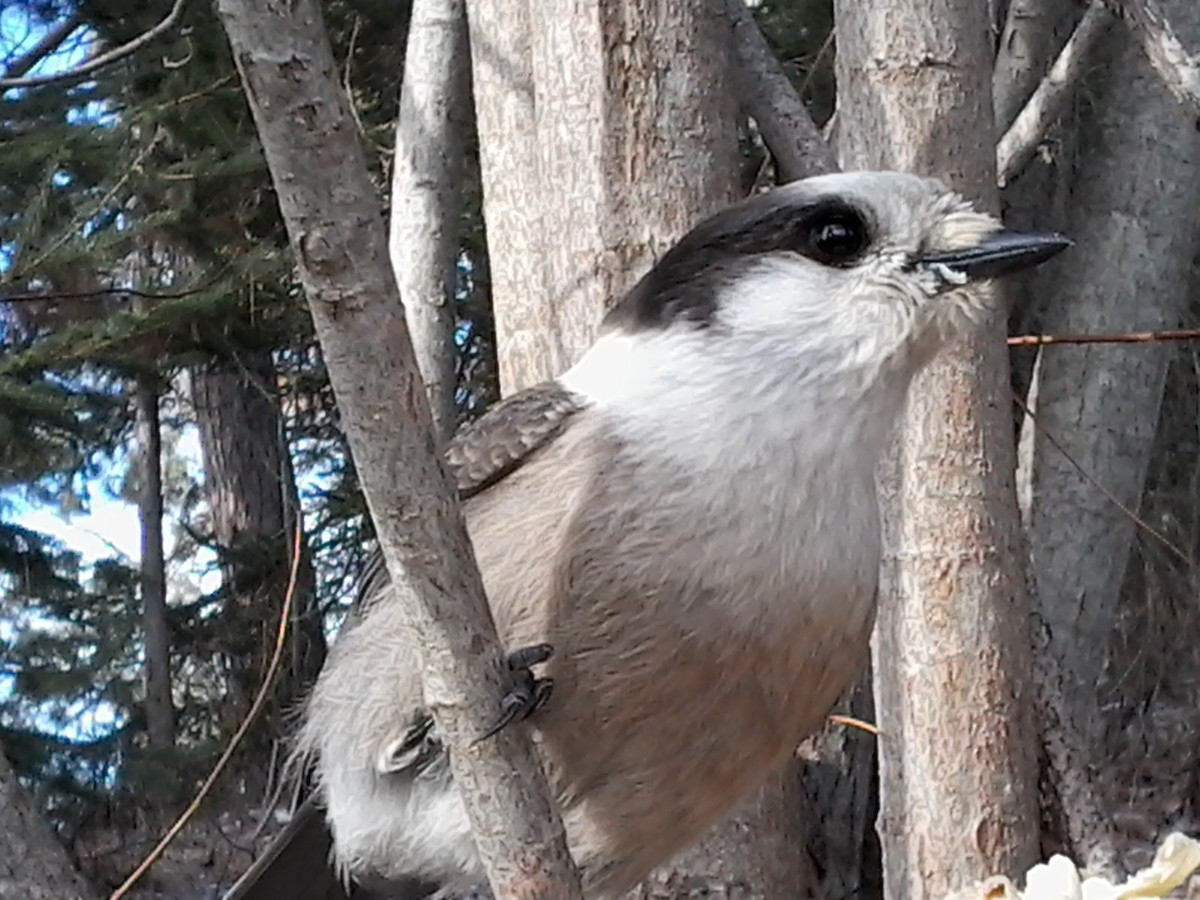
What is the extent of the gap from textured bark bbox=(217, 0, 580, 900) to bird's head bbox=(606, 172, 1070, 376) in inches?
18.7

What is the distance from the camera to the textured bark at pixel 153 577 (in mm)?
5621

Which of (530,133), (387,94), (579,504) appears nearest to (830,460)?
(579,504)

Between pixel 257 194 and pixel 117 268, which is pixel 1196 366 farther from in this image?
pixel 117 268

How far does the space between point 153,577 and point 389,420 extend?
4.81 meters

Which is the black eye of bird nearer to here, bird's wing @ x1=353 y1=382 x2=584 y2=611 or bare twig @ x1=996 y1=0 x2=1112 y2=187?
bird's wing @ x1=353 y1=382 x2=584 y2=611

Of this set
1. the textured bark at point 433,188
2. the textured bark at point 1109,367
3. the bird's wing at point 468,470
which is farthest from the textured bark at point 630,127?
the textured bark at point 1109,367

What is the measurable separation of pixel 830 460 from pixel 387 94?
4.26m

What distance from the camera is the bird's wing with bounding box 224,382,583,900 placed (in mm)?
1695

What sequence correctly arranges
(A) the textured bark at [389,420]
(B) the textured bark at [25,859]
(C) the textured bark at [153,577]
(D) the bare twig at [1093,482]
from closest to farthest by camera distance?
(A) the textured bark at [389,420]
(B) the textured bark at [25,859]
(D) the bare twig at [1093,482]
(C) the textured bark at [153,577]

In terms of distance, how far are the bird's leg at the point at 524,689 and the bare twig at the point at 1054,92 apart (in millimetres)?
2074

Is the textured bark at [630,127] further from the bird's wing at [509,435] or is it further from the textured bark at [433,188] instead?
the textured bark at [433,188]

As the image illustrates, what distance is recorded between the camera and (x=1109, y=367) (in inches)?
156

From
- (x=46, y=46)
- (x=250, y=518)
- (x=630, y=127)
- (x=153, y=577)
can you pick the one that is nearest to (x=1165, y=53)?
(x=630, y=127)

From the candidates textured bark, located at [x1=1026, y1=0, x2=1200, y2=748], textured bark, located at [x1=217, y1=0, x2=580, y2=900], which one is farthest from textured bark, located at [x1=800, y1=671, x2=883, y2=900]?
textured bark, located at [x1=217, y1=0, x2=580, y2=900]
